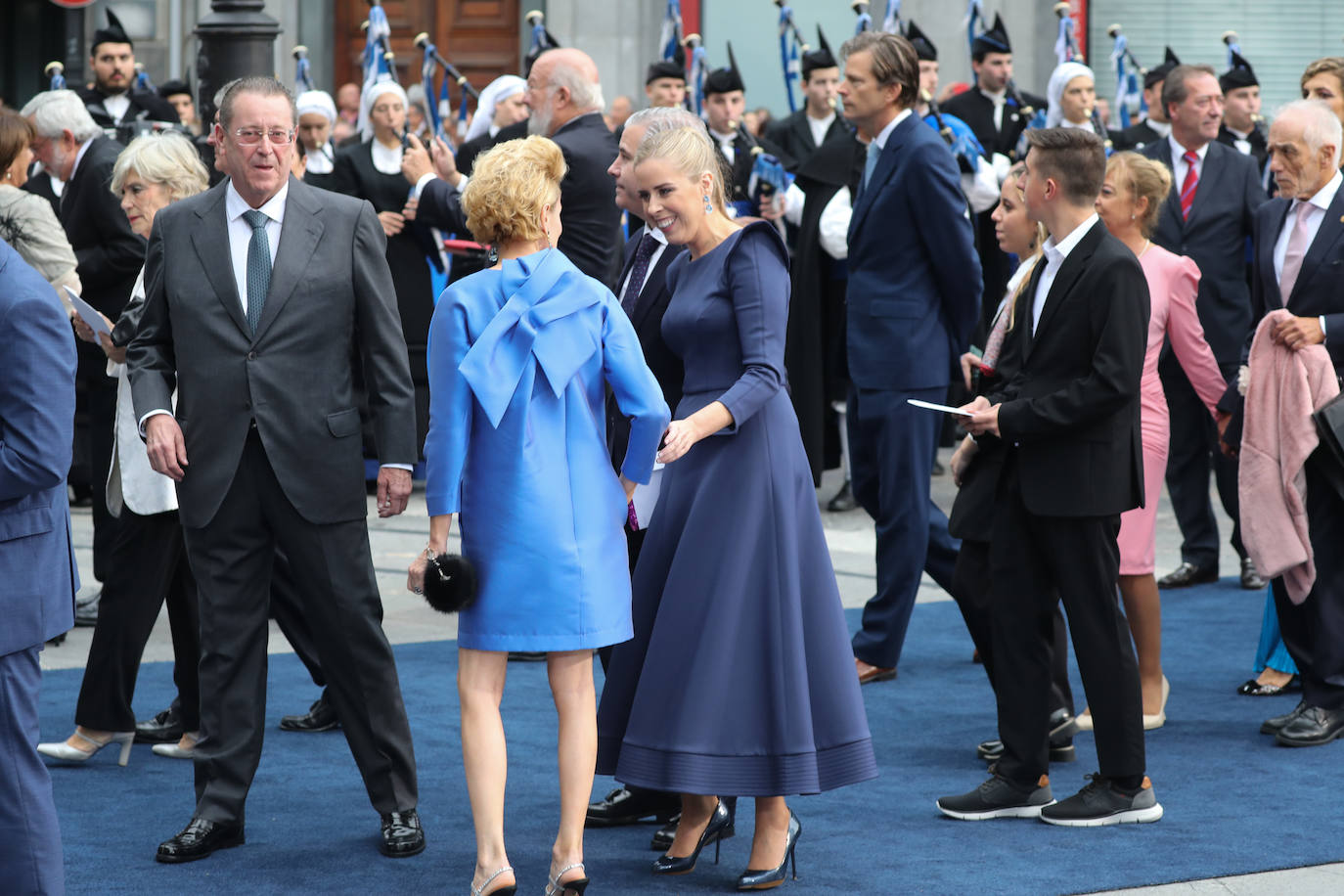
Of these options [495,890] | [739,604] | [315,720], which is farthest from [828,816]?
[315,720]

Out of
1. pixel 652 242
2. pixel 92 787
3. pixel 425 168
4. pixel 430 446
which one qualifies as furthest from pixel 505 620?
pixel 425 168

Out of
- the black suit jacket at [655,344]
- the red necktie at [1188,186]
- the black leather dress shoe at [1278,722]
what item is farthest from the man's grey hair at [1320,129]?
the red necktie at [1188,186]

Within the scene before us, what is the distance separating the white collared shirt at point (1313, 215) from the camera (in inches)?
258

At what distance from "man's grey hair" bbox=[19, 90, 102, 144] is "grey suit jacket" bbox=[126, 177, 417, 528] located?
2.98 meters

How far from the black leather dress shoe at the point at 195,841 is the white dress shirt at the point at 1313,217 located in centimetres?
386

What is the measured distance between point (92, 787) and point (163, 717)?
62 centimetres

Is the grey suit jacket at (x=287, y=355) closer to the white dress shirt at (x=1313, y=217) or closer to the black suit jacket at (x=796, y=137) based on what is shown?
the white dress shirt at (x=1313, y=217)

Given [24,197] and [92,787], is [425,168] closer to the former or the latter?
[24,197]

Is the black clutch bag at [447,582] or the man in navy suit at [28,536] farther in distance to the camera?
the black clutch bag at [447,582]

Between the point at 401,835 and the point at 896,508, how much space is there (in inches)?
106

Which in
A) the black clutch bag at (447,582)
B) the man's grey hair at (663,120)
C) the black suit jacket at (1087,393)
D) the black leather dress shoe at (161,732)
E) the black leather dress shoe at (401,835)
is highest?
the man's grey hair at (663,120)

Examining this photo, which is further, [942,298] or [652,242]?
[942,298]

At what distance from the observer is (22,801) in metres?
3.98

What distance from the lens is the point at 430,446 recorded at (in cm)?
455
